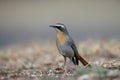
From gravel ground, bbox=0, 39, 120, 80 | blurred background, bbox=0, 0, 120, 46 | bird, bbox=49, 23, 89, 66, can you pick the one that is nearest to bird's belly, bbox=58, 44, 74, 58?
bird, bbox=49, 23, 89, 66

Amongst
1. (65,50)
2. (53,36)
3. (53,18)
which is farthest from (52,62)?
(53,18)

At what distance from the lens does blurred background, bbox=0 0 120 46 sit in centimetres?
2133

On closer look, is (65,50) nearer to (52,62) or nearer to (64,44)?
(64,44)

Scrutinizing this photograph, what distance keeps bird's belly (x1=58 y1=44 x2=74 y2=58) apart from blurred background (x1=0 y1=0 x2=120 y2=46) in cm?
642

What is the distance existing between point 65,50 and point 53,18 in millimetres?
10508

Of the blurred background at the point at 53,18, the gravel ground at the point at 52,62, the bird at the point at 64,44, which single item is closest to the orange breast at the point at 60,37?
the bird at the point at 64,44

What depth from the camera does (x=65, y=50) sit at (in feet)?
42.9

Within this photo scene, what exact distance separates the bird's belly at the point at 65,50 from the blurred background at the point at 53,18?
642cm

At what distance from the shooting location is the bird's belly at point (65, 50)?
1304 centimetres

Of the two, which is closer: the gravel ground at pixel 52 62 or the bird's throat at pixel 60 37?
the gravel ground at pixel 52 62

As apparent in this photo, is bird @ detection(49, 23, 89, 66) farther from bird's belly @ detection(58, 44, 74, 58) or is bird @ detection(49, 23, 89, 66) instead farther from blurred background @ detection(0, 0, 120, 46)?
blurred background @ detection(0, 0, 120, 46)

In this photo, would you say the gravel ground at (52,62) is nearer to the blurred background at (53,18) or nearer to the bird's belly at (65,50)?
the bird's belly at (65,50)

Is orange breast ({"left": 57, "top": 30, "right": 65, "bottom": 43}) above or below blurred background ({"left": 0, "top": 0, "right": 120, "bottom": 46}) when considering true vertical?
below

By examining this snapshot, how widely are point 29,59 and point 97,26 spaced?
734 centimetres
